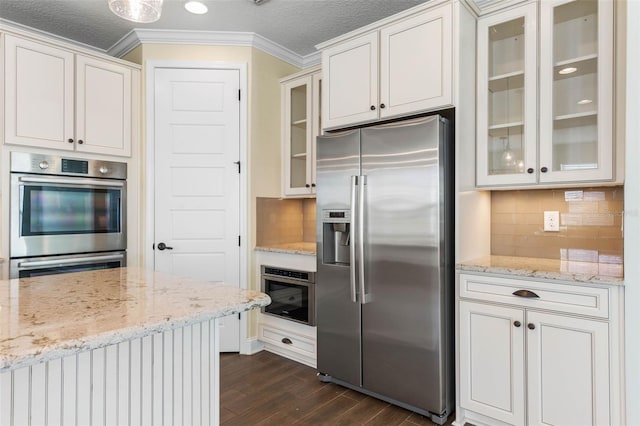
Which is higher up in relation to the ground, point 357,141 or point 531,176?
point 357,141

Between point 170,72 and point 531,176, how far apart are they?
290 cm

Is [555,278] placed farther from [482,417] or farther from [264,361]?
[264,361]

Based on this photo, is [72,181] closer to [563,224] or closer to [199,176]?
[199,176]

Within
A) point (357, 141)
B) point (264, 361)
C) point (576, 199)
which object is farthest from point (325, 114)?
point (264, 361)

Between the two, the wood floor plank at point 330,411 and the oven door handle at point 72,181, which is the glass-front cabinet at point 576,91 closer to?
the wood floor plank at point 330,411

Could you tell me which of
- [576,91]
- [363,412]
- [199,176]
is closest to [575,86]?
[576,91]

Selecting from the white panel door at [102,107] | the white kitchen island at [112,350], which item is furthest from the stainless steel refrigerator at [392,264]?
the white panel door at [102,107]

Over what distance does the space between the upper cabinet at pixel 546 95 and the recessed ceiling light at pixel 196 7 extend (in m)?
1.98

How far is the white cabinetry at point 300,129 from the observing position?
3.34 meters

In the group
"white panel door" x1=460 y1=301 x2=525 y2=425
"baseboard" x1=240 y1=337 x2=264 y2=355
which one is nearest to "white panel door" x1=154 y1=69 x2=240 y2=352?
"baseboard" x1=240 y1=337 x2=264 y2=355

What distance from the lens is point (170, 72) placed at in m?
3.21

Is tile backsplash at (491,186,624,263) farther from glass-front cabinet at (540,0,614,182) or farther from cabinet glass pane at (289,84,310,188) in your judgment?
cabinet glass pane at (289,84,310,188)

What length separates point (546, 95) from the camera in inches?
84.4

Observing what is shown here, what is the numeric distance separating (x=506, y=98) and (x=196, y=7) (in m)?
2.29
